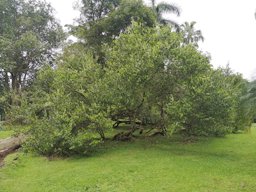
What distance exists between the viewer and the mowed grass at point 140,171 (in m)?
8.90

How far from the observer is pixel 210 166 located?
10758 millimetres

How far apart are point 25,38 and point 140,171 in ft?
69.2

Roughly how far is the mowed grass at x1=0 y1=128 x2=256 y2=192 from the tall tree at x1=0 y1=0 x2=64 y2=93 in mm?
16472

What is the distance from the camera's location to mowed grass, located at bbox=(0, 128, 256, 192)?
8.90m

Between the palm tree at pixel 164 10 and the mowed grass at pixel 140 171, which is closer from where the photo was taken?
the mowed grass at pixel 140 171

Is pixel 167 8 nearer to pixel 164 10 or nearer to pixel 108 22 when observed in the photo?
pixel 164 10

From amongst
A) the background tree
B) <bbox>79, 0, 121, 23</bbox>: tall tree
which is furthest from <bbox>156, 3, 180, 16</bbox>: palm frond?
<bbox>79, 0, 121, 23</bbox>: tall tree

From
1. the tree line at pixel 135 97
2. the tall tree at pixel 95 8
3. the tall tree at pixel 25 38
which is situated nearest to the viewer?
the tree line at pixel 135 97

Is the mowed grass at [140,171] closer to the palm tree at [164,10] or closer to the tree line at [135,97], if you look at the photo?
the tree line at [135,97]

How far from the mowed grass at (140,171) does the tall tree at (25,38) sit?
1647 centimetres

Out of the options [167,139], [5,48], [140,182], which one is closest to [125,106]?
[167,139]

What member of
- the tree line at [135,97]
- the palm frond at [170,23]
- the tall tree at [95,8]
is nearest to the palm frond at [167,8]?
the palm frond at [170,23]

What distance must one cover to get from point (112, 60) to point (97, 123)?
127 inches

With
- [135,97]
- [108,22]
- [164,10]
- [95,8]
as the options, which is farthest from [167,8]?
[135,97]
